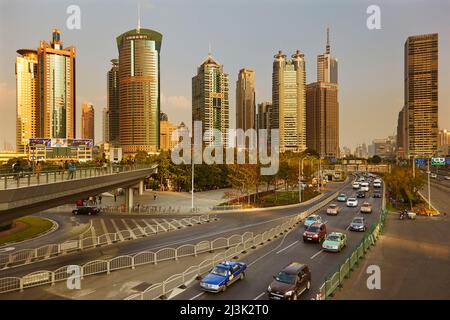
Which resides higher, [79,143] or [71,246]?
[79,143]

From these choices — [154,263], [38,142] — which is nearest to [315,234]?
[154,263]

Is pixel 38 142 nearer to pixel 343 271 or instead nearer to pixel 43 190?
pixel 43 190

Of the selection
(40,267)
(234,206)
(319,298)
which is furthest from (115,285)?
(234,206)

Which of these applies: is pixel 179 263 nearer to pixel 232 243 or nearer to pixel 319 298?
pixel 232 243

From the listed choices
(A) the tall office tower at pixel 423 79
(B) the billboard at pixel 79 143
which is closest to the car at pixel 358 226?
(B) the billboard at pixel 79 143

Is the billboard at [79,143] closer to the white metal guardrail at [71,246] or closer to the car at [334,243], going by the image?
the white metal guardrail at [71,246]
